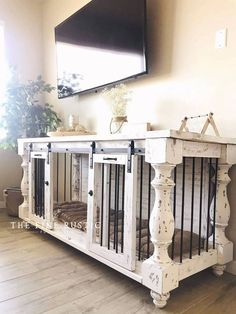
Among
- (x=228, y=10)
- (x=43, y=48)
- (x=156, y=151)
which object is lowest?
(x=156, y=151)

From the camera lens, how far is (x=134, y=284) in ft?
4.44

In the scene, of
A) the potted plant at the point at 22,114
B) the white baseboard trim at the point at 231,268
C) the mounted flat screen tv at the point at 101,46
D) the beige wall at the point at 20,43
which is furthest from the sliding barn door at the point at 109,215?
the beige wall at the point at 20,43

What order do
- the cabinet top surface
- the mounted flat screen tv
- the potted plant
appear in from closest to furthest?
the cabinet top surface, the mounted flat screen tv, the potted plant

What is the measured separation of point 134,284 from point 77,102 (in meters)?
1.86

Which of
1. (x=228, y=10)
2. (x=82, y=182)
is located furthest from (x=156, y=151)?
(x=82, y=182)

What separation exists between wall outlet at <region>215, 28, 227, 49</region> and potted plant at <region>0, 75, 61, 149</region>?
1759mm

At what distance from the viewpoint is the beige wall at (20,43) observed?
3049 mm

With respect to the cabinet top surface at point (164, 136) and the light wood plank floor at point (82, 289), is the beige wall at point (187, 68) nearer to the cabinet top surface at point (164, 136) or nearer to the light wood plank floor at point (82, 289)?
the cabinet top surface at point (164, 136)

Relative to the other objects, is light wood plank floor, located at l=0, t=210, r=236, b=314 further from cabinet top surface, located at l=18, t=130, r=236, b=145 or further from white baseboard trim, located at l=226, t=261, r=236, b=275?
cabinet top surface, located at l=18, t=130, r=236, b=145

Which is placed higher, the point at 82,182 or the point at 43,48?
the point at 43,48

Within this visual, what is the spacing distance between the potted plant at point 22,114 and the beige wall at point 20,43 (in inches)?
16.3

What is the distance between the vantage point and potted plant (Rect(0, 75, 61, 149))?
2713 mm

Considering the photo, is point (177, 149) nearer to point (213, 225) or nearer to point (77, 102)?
point (213, 225)

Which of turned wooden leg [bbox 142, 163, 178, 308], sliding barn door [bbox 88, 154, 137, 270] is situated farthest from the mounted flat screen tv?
turned wooden leg [bbox 142, 163, 178, 308]
